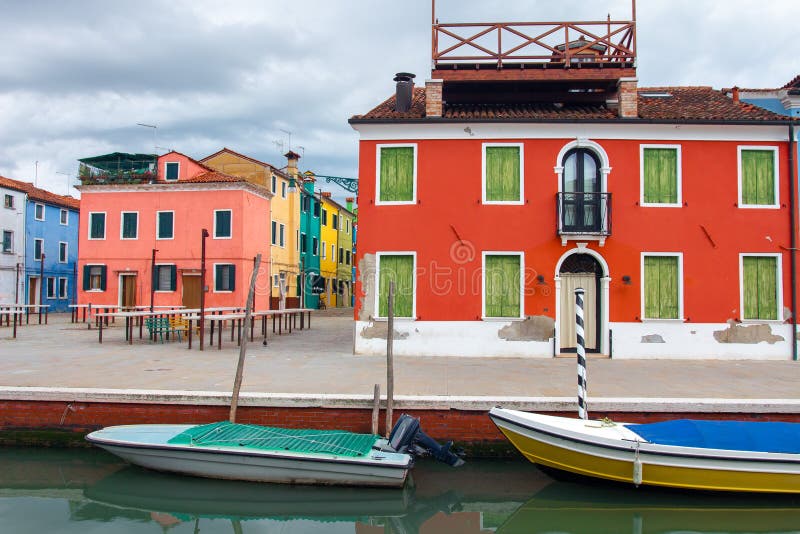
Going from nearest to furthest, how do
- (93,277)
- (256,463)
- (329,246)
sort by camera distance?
(256,463) → (93,277) → (329,246)

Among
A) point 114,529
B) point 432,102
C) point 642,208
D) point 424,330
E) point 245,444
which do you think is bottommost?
point 114,529

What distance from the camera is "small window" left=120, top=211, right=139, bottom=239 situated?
2839 centimetres

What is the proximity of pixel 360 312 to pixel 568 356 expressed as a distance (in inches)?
208

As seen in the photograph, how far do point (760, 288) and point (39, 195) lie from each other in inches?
1489

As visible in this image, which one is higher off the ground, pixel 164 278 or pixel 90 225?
pixel 90 225

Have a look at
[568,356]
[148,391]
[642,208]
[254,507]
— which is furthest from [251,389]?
[642,208]

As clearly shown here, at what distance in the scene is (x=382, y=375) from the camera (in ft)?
37.6

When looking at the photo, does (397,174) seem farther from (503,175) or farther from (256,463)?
(256,463)

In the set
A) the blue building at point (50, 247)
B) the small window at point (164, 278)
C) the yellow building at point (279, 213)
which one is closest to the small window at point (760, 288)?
the yellow building at point (279, 213)

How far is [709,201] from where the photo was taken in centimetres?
1499

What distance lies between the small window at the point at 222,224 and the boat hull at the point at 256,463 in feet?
65.9

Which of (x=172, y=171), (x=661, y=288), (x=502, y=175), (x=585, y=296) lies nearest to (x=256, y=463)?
(x=502, y=175)

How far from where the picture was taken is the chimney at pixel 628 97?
48.9ft

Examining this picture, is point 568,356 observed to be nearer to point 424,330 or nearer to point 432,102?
point 424,330
